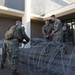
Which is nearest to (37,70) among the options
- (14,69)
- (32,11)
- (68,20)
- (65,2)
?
(14,69)

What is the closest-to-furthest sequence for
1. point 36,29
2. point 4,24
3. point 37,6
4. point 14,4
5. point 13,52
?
point 13,52
point 14,4
point 4,24
point 37,6
point 36,29

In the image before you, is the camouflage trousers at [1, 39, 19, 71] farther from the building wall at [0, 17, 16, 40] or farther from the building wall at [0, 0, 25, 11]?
the building wall at [0, 17, 16, 40]

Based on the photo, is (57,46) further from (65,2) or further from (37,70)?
(65,2)

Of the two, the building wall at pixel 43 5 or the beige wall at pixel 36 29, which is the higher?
the building wall at pixel 43 5

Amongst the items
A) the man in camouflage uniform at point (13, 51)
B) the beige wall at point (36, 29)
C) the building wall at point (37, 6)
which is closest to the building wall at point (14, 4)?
the building wall at point (37, 6)

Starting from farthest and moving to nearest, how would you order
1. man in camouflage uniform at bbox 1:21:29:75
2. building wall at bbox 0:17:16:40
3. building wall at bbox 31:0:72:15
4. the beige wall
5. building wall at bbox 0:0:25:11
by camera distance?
the beige wall < building wall at bbox 31:0:72:15 < building wall at bbox 0:17:16:40 < building wall at bbox 0:0:25:11 < man in camouflage uniform at bbox 1:21:29:75

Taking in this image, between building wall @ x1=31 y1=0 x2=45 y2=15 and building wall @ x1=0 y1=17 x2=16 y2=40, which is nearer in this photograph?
building wall @ x1=0 y1=17 x2=16 y2=40

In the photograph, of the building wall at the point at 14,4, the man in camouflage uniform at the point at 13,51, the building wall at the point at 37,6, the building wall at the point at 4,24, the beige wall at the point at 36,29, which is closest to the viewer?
the man in camouflage uniform at the point at 13,51

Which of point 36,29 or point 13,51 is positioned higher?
point 36,29

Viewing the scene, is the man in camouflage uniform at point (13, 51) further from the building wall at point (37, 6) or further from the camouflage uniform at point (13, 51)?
the building wall at point (37, 6)

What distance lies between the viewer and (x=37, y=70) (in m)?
5.05

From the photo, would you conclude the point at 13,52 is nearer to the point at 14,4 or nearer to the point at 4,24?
the point at 14,4

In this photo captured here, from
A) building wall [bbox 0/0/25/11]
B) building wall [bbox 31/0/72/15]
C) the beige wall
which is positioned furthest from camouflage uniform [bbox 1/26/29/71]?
the beige wall

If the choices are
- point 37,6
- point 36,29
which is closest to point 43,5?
point 37,6
